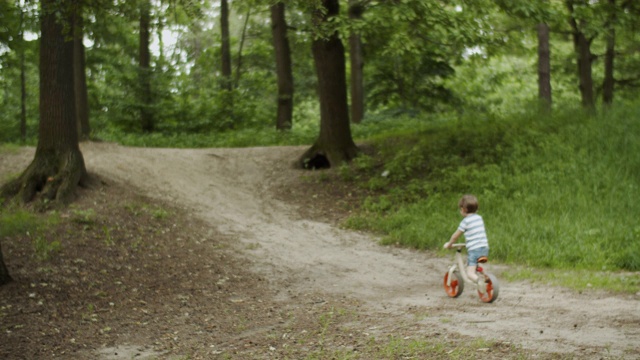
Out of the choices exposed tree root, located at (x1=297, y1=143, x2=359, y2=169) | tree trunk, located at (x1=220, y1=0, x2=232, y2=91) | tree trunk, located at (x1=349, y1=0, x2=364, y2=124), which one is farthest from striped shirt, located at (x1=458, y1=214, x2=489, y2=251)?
tree trunk, located at (x1=220, y1=0, x2=232, y2=91)

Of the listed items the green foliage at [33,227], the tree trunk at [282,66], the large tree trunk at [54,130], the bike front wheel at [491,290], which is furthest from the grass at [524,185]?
the tree trunk at [282,66]

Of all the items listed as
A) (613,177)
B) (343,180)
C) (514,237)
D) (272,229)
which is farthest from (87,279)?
(613,177)

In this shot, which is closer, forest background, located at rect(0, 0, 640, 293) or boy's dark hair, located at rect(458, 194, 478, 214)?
boy's dark hair, located at rect(458, 194, 478, 214)

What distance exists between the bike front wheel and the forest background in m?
1.71

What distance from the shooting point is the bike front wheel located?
7.66 metres

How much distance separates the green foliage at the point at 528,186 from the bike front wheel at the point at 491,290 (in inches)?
109

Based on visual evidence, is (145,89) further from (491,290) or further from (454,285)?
(491,290)

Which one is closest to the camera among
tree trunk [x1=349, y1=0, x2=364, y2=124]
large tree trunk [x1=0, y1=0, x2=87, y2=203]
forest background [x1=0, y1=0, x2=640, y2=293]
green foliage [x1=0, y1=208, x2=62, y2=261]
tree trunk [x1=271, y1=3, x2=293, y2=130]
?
green foliage [x1=0, y1=208, x2=62, y2=261]

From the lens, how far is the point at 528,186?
1365 cm

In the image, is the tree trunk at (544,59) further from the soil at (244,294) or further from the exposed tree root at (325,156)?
the soil at (244,294)

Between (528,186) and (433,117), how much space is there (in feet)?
31.1

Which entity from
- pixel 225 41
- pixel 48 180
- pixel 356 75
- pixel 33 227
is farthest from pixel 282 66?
pixel 33 227

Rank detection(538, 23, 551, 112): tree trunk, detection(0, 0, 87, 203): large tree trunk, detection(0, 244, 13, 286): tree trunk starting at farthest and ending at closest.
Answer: detection(538, 23, 551, 112): tree trunk < detection(0, 0, 87, 203): large tree trunk < detection(0, 244, 13, 286): tree trunk

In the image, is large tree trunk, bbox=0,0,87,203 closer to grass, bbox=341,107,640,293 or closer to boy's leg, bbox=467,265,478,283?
grass, bbox=341,107,640,293
